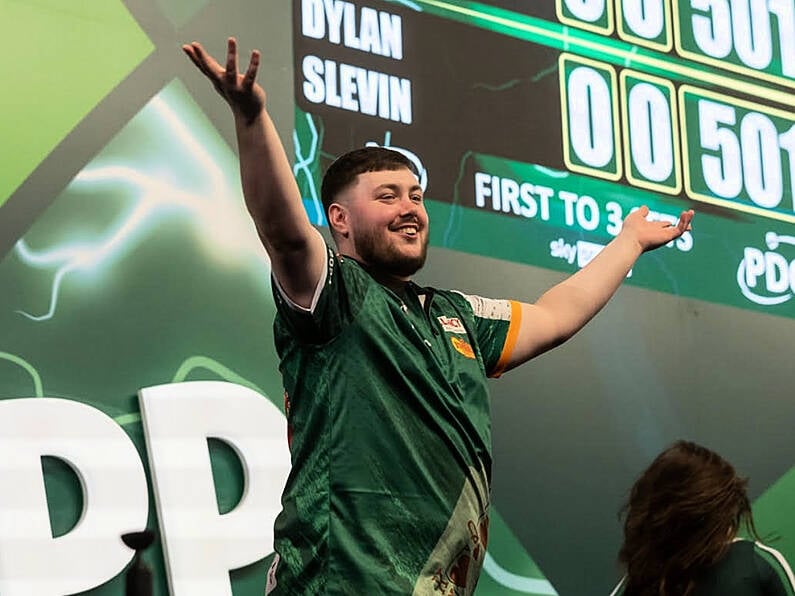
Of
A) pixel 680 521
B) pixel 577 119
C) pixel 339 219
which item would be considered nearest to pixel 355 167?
pixel 339 219

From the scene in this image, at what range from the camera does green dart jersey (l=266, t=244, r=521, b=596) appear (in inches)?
68.9

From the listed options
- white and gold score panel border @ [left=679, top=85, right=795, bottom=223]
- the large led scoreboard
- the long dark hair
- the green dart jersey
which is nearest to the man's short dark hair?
the green dart jersey

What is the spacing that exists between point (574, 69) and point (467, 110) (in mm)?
370

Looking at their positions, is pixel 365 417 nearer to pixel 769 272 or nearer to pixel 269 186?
pixel 269 186

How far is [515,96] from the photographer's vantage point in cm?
348

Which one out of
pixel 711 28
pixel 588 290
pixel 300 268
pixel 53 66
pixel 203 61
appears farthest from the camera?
pixel 711 28

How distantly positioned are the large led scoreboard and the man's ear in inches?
45.2

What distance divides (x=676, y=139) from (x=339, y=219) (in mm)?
1968

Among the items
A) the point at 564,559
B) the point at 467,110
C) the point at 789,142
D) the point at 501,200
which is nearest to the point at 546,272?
the point at 501,200

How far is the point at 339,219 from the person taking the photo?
1.95m

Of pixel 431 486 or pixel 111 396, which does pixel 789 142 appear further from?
pixel 431 486

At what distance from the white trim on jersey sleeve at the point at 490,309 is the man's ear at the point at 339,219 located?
0.78ft

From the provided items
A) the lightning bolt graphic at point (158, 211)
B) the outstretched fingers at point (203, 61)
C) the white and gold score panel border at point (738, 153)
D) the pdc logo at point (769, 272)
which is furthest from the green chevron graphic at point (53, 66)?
the pdc logo at point (769, 272)

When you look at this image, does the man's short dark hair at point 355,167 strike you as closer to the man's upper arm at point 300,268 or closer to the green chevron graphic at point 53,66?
the man's upper arm at point 300,268
